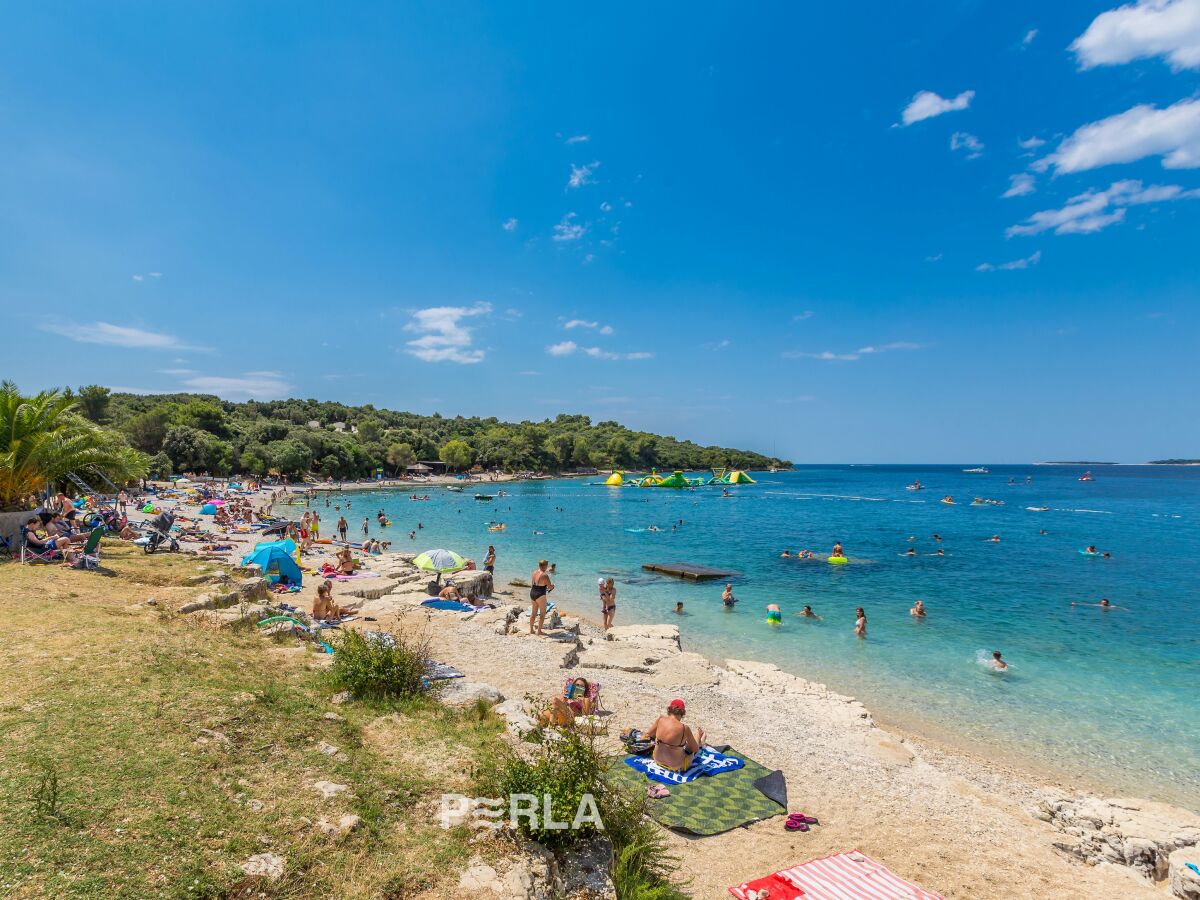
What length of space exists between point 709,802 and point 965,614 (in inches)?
749

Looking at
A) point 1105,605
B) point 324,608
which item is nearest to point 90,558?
point 324,608

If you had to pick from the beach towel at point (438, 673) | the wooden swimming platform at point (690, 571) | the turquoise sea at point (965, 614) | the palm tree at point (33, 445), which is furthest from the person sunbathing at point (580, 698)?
the wooden swimming platform at point (690, 571)

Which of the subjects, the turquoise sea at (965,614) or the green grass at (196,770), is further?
the turquoise sea at (965,614)

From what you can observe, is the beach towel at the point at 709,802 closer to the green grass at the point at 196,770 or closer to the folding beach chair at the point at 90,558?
the green grass at the point at 196,770

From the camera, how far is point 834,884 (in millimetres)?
5621

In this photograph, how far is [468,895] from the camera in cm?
435

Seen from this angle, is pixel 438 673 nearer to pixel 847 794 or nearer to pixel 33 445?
pixel 847 794

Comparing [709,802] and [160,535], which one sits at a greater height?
[160,535]

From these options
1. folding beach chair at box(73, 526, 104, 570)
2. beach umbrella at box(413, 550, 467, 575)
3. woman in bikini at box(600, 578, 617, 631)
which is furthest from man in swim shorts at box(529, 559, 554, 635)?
folding beach chair at box(73, 526, 104, 570)

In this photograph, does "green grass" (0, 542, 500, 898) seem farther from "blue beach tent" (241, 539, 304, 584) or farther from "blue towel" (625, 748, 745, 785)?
"blue beach tent" (241, 539, 304, 584)

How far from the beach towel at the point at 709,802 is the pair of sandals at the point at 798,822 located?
202mm

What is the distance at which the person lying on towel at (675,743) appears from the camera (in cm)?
776

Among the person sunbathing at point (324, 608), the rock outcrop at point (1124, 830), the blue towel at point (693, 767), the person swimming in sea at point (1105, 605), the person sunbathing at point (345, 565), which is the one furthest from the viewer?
the person swimming in sea at point (1105, 605)

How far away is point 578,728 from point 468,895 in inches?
66.1
